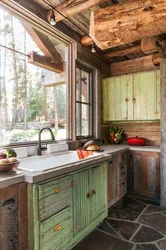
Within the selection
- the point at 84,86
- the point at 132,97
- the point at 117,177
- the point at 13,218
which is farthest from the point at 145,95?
the point at 13,218

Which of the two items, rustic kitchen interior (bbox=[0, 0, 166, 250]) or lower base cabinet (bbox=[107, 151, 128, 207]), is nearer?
rustic kitchen interior (bbox=[0, 0, 166, 250])

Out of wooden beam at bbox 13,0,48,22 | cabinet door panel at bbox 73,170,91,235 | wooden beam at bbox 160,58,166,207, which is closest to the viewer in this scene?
cabinet door panel at bbox 73,170,91,235

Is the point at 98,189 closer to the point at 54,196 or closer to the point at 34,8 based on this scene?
the point at 54,196

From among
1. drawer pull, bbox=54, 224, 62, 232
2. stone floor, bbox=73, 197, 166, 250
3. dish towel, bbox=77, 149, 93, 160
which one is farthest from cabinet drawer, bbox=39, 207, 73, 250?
dish towel, bbox=77, 149, 93, 160

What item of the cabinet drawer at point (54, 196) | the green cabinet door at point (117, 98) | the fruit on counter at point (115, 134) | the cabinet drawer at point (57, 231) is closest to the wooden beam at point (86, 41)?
the green cabinet door at point (117, 98)

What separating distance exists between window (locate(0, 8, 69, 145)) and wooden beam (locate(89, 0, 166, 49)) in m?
0.89

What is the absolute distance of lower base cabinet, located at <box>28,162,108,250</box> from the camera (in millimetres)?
1341

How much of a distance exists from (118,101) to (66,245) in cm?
256

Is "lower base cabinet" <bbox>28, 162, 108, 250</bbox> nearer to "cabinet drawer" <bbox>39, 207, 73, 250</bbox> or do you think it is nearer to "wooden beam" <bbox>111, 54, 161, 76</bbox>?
"cabinet drawer" <bbox>39, 207, 73, 250</bbox>

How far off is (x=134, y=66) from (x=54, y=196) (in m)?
3.09

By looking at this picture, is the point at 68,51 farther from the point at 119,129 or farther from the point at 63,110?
the point at 119,129

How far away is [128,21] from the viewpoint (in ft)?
5.49

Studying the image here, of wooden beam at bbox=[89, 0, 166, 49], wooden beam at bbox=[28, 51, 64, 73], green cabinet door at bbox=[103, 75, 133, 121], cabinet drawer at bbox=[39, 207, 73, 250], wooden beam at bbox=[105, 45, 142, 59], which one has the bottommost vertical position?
cabinet drawer at bbox=[39, 207, 73, 250]

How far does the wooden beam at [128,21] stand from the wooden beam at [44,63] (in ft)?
2.70
